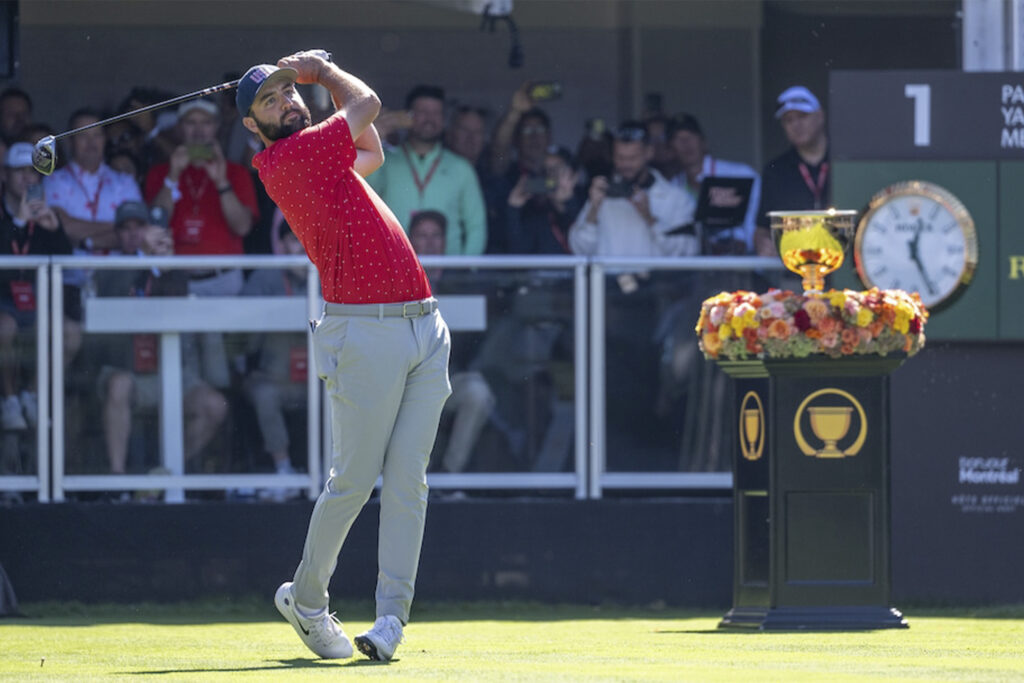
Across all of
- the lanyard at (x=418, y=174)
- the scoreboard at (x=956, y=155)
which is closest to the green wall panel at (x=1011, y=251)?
the scoreboard at (x=956, y=155)

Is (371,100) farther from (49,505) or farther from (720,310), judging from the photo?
(49,505)

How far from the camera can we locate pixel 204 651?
6.86 metres

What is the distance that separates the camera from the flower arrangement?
25.1 ft

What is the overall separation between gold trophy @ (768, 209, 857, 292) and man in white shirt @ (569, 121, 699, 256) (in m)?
2.29

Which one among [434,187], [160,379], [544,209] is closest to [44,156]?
[160,379]

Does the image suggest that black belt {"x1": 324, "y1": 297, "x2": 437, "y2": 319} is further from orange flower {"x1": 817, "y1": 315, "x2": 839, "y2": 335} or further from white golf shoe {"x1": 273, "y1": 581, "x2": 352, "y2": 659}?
orange flower {"x1": 817, "y1": 315, "x2": 839, "y2": 335}

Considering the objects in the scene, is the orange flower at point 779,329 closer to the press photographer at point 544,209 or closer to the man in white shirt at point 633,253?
the man in white shirt at point 633,253

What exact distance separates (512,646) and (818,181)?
159 inches

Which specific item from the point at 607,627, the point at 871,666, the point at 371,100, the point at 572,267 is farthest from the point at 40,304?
the point at 871,666

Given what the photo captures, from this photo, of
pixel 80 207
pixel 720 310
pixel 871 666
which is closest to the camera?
pixel 871 666

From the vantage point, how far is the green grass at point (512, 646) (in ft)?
18.4

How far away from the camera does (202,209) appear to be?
33.8ft

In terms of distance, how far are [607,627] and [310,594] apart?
104 inches

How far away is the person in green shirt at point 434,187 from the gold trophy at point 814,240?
2503 millimetres
